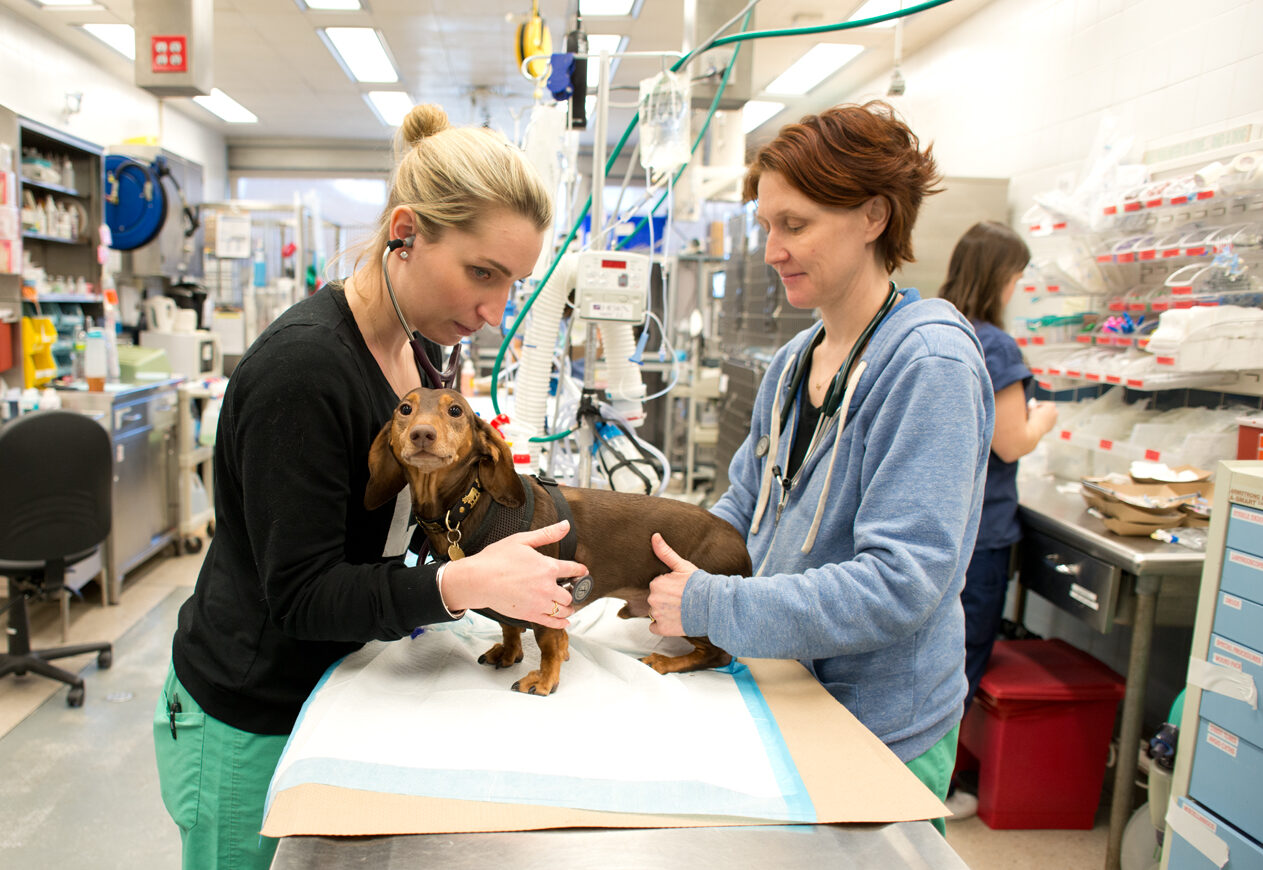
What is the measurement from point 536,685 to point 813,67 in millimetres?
6577

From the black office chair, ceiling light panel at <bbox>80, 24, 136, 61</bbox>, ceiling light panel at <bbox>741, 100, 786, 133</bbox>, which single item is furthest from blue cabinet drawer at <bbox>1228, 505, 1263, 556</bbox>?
ceiling light panel at <bbox>80, 24, 136, 61</bbox>

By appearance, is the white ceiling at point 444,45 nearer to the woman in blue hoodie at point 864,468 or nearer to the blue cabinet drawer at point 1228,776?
the woman in blue hoodie at point 864,468

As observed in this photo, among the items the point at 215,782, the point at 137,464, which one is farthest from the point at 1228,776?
the point at 137,464

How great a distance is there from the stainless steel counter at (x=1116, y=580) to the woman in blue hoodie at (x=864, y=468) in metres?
1.19

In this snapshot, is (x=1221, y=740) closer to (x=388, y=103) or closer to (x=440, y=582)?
(x=440, y=582)

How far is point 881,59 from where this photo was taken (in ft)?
20.4

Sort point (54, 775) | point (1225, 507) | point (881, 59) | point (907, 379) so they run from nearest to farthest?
point (907, 379) → point (1225, 507) → point (54, 775) → point (881, 59)

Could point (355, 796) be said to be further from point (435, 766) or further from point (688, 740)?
point (688, 740)

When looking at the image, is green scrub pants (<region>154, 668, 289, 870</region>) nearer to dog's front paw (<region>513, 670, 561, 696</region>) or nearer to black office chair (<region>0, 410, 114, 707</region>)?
dog's front paw (<region>513, 670, 561, 696</region>)

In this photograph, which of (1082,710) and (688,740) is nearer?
(688,740)

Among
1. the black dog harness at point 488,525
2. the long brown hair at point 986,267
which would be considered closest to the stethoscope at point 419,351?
the black dog harness at point 488,525

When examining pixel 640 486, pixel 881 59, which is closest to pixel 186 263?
pixel 640 486

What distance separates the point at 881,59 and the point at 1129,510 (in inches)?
206

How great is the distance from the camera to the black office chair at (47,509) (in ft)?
9.32
